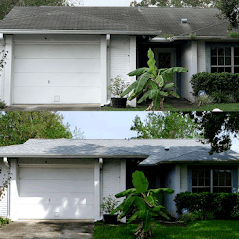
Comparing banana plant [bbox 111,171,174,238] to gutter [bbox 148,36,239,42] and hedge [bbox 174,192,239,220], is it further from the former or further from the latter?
gutter [bbox 148,36,239,42]

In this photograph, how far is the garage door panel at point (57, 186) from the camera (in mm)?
12727

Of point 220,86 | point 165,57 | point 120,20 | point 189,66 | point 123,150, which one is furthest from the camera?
point 165,57

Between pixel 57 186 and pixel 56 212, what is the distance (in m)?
0.95

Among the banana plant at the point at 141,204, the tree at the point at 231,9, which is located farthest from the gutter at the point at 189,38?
the banana plant at the point at 141,204

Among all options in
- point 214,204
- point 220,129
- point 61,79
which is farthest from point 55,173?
point 220,129

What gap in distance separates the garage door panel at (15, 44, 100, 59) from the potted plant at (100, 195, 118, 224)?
5.76 m


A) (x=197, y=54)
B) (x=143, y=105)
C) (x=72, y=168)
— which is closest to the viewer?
(x=72, y=168)

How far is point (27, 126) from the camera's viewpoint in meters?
22.2

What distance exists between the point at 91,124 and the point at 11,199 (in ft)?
39.3

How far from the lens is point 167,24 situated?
17.4 m

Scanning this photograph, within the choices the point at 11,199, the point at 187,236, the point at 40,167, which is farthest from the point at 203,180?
the point at 11,199

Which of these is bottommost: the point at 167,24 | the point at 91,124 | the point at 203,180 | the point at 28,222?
the point at 28,222

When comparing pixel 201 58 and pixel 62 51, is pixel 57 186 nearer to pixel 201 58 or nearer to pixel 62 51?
pixel 62 51

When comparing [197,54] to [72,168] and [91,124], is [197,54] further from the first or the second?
[91,124]
